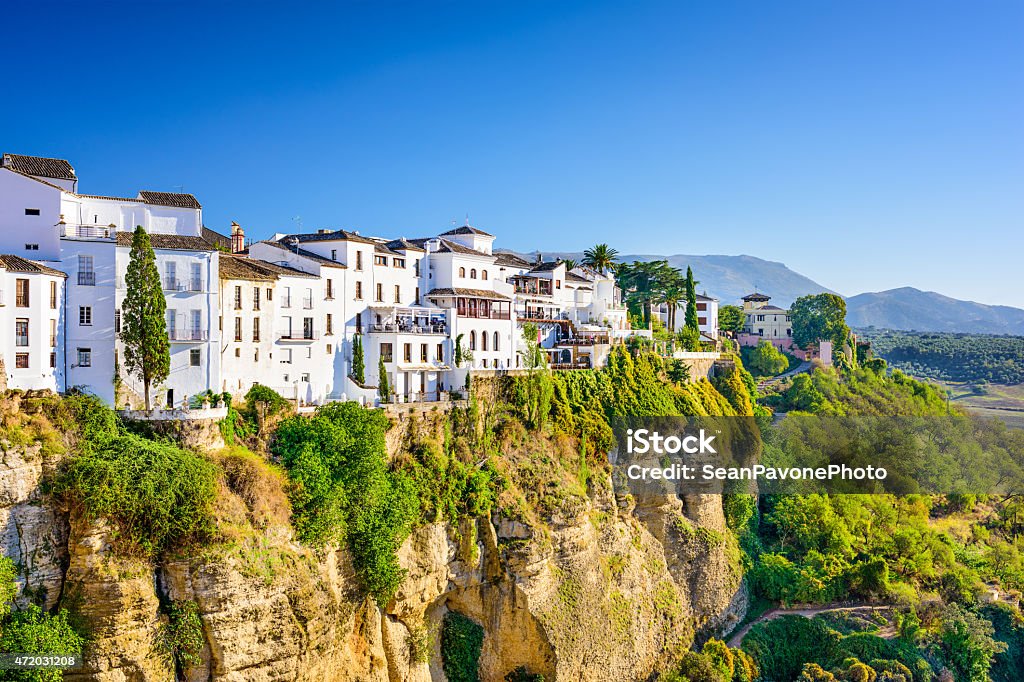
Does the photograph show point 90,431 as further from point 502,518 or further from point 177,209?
point 502,518

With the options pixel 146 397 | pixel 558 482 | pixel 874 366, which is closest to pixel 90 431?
pixel 146 397

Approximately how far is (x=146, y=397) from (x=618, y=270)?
165 feet

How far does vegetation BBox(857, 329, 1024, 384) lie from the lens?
12100 cm

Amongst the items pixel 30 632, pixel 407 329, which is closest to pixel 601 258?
pixel 407 329

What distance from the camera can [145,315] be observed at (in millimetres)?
36000

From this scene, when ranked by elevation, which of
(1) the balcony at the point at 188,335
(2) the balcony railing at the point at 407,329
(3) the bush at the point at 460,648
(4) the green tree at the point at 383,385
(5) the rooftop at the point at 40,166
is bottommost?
(3) the bush at the point at 460,648

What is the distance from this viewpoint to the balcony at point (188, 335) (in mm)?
38781

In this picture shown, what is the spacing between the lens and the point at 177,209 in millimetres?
40375

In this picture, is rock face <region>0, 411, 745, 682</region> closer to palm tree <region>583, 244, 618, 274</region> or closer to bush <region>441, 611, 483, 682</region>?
bush <region>441, 611, 483, 682</region>

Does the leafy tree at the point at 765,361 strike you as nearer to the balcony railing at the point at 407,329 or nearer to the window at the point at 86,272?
the balcony railing at the point at 407,329

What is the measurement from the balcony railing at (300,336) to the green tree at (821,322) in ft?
200

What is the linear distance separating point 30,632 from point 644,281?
190 ft

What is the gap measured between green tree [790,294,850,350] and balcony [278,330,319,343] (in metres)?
60.9

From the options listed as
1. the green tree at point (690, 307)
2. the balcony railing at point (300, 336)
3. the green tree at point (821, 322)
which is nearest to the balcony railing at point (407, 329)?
the balcony railing at point (300, 336)
